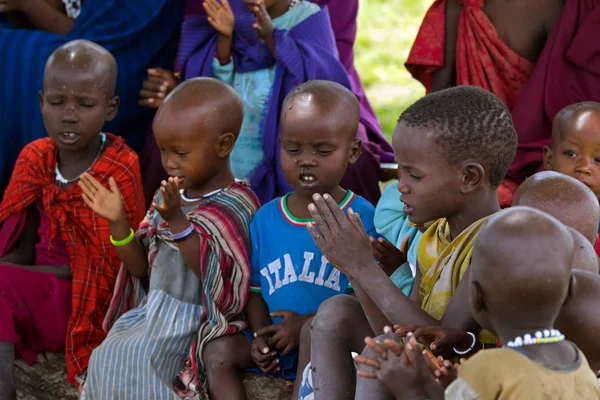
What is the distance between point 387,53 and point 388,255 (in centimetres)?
597

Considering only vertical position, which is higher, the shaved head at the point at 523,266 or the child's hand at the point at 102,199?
the shaved head at the point at 523,266

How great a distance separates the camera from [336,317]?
2785mm

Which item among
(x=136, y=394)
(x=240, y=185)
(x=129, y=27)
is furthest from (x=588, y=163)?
(x=129, y=27)

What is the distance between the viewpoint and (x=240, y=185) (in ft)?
11.8

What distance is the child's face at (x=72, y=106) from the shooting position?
12.7ft

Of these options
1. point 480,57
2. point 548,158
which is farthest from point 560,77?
point 548,158

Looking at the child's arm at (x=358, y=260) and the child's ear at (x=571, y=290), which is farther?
the child's arm at (x=358, y=260)

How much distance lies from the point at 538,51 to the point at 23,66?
2464 millimetres

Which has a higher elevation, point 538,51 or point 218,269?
point 538,51

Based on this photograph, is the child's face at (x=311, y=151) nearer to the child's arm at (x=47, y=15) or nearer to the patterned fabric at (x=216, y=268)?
the patterned fabric at (x=216, y=268)

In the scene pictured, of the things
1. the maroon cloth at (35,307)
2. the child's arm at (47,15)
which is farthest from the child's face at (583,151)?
the child's arm at (47,15)

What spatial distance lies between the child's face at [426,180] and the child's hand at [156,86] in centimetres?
200

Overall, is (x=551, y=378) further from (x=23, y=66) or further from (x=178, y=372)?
(x=23, y=66)

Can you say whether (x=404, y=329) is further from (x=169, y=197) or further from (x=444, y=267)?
(x=169, y=197)
